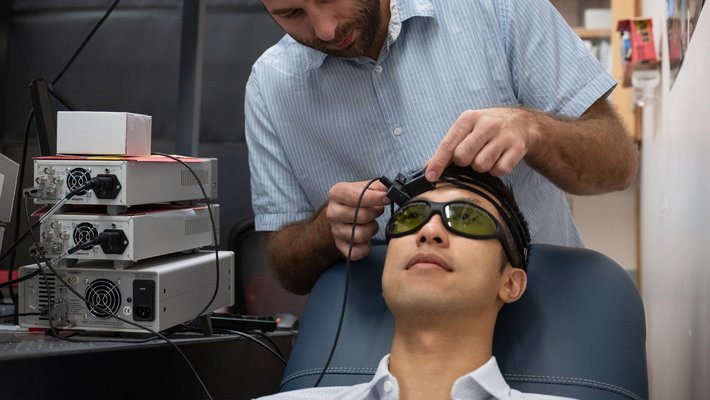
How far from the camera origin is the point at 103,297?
1581 millimetres

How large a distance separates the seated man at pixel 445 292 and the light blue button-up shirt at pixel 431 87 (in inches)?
12.4

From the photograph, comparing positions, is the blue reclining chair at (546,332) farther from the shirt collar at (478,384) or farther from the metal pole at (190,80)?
the metal pole at (190,80)

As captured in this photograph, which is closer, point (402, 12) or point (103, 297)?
point (103, 297)

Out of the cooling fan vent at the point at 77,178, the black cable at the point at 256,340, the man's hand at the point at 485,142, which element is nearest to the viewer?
the man's hand at the point at 485,142

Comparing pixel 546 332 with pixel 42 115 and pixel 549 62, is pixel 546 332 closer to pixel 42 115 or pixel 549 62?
pixel 549 62

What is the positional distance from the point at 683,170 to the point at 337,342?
1.13m

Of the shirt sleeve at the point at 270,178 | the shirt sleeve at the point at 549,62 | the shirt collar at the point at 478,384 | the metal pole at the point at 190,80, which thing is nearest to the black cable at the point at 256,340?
the shirt sleeve at the point at 270,178

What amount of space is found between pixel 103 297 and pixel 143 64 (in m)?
2.38

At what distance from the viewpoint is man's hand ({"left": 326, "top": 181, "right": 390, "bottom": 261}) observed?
58.6 inches

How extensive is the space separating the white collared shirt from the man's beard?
1.95 ft

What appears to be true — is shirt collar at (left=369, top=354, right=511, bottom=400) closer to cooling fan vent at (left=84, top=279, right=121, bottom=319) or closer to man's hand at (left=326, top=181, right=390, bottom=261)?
man's hand at (left=326, top=181, right=390, bottom=261)

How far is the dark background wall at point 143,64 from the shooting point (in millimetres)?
3723

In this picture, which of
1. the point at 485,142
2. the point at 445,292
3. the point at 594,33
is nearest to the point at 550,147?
the point at 485,142

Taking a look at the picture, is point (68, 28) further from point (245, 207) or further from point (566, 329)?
point (566, 329)
